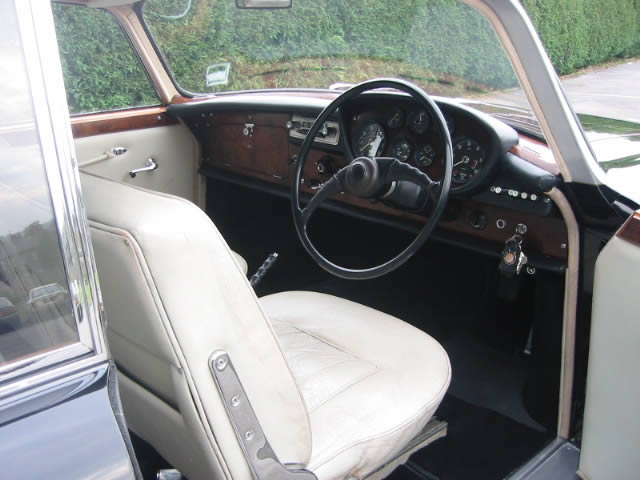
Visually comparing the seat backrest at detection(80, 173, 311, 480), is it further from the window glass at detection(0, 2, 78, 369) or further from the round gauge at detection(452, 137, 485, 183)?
the round gauge at detection(452, 137, 485, 183)

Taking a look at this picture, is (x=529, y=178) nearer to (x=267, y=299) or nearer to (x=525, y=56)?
(x=525, y=56)

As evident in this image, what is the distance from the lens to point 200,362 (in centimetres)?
90

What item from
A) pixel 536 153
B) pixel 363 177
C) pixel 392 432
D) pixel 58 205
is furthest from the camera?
pixel 536 153

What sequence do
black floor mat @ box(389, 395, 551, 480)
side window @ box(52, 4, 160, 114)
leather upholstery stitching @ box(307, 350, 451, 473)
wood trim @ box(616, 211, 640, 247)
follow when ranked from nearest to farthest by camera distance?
leather upholstery stitching @ box(307, 350, 451, 473) → wood trim @ box(616, 211, 640, 247) → black floor mat @ box(389, 395, 551, 480) → side window @ box(52, 4, 160, 114)

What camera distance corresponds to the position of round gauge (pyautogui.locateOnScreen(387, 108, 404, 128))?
6.55 feet

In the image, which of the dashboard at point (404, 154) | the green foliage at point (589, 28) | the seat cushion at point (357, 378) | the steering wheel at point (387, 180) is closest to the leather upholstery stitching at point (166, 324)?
the seat cushion at point (357, 378)

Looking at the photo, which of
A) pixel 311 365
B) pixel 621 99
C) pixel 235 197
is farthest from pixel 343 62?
pixel 311 365

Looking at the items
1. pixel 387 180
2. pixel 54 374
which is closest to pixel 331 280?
pixel 387 180

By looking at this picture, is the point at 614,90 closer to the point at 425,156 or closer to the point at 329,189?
the point at 425,156

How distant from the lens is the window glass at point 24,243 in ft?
2.43

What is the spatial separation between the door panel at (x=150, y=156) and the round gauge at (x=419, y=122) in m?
1.33

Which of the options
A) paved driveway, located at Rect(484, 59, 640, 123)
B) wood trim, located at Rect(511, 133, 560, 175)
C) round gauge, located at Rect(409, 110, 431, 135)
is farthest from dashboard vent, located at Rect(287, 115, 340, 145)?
paved driveway, located at Rect(484, 59, 640, 123)

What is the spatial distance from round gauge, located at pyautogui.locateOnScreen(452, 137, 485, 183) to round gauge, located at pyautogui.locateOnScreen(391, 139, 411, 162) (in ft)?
0.64

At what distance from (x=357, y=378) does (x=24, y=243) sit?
2.80 ft
